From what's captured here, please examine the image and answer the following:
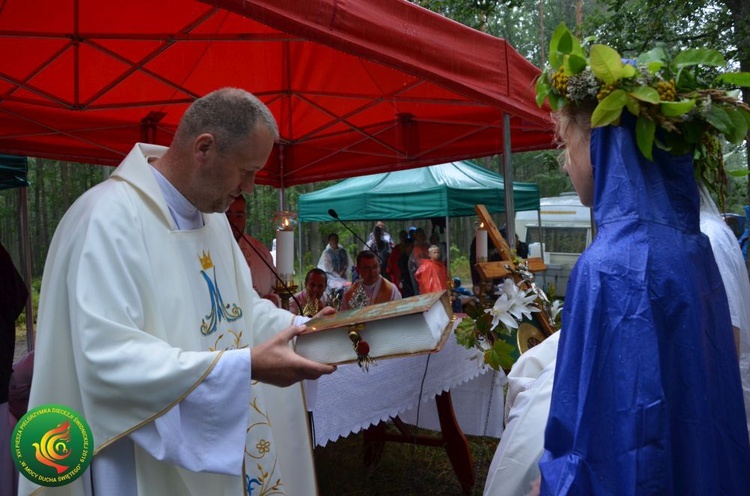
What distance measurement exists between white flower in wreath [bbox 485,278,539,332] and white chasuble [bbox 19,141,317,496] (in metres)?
1.32

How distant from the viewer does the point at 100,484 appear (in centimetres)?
190

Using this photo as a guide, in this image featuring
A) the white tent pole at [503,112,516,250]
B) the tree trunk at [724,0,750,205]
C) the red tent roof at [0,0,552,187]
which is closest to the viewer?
the red tent roof at [0,0,552,187]

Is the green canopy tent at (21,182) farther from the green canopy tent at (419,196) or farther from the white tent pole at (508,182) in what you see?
the green canopy tent at (419,196)

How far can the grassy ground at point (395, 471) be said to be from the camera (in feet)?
15.3

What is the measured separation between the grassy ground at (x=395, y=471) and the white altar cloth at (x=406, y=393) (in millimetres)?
395

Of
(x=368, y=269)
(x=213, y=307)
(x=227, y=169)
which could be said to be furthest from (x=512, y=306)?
(x=368, y=269)

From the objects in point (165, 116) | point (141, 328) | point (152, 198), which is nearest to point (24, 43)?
point (165, 116)

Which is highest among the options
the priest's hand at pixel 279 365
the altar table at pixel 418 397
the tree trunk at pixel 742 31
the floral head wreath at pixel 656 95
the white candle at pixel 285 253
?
the tree trunk at pixel 742 31

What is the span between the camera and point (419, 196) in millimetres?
11734

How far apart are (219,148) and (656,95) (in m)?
1.32

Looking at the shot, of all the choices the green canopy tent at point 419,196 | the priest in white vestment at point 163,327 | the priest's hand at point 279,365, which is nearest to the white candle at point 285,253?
the priest in white vestment at point 163,327

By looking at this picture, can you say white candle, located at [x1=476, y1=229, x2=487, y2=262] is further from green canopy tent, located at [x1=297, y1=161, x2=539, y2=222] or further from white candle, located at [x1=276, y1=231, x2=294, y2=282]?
green canopy tent, located at [x1=297, y1=161, x2=539, y2=222]

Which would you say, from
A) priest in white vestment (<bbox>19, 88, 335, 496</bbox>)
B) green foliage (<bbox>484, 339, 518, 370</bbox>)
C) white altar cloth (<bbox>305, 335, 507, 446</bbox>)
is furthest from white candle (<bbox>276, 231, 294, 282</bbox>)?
priest in white vestment (<bbox>19, 88, 335, 496</bbox>)

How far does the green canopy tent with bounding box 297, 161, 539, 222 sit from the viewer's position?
11.5 m
